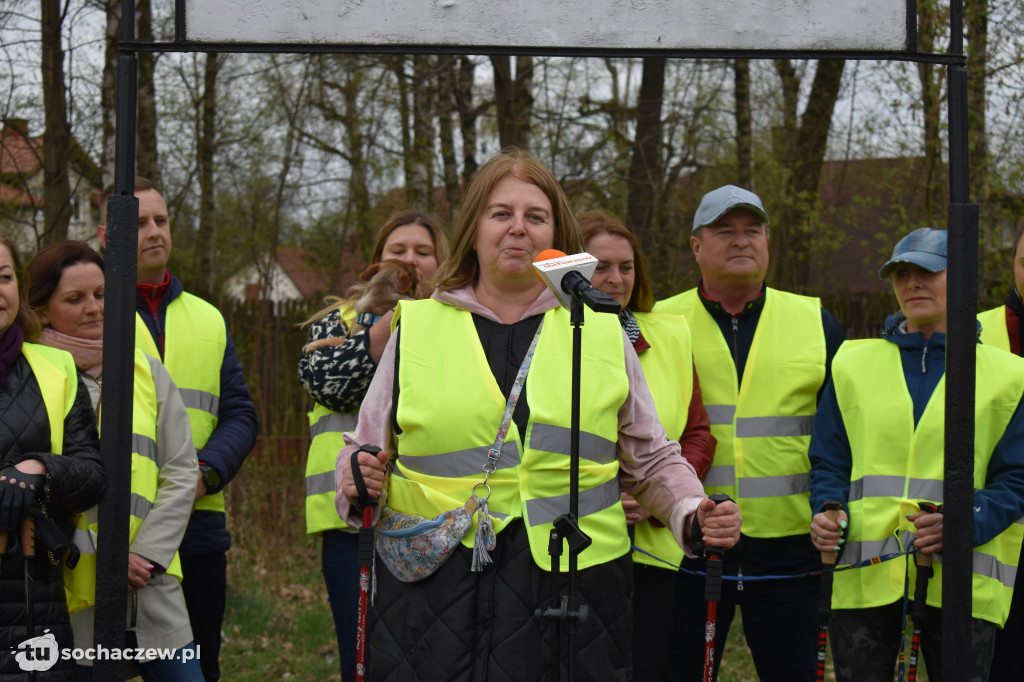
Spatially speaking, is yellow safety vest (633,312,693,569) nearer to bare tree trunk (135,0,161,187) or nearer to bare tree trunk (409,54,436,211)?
bare tree trunk (135,0,161,187)

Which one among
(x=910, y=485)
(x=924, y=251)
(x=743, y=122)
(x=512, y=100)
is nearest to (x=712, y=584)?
(x=910, y=485)

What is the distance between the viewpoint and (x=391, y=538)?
284 centimetres

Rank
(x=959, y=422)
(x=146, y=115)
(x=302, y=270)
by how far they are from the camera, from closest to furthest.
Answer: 1. (x=959, y=422)
2. (x=146, y=115)
3. (x=302, y=270)

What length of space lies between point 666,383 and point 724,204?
749 mm

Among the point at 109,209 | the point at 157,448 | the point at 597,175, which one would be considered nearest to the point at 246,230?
the point at 597,175

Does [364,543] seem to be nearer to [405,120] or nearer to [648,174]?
[648,174]

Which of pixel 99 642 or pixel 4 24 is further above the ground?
pixel 4 24

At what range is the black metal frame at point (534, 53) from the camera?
8.80 feet

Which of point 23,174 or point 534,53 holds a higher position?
point 23,174

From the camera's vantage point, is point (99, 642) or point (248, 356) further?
point (248, 356)

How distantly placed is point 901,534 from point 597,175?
26.1 feet

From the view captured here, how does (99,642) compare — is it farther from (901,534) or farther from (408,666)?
(901,534)

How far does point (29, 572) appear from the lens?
300 centimetres

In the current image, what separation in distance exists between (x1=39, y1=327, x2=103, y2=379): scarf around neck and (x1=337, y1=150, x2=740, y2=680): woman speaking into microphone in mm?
1117
